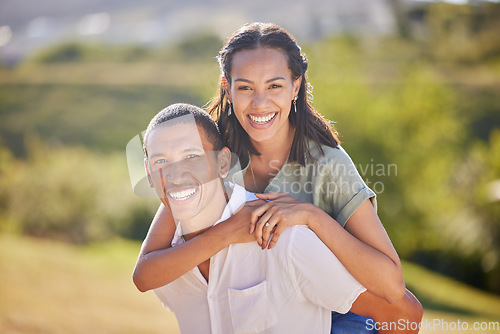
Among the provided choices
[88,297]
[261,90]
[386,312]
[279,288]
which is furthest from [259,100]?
[88,297]

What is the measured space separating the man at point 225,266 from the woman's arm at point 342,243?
0.15ft

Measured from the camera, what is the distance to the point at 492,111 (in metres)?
16.5

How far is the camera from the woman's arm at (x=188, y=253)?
2.13 meters

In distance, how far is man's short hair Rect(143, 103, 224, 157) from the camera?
226 centimetres

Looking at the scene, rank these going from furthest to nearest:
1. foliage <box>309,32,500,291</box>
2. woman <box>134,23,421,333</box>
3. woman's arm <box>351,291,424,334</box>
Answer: foliage <box>309,32,500,291</box> < woman's arm <box>351,291,424,334</box> < woman <box>134,23,421,333</box>

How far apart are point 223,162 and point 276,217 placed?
49 cm

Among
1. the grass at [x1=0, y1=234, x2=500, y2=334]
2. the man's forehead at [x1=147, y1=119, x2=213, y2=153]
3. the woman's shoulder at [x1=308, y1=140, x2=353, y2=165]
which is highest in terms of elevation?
the man's forehead at [x1=147, y1=119, x2=213, y2=153]

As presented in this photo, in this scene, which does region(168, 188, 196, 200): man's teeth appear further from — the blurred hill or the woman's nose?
the blurred hill

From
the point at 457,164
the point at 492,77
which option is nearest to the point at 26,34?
the point at 457,164

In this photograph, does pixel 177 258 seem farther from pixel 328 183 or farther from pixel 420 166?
pixel 420 166

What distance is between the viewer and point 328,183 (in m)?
2.53

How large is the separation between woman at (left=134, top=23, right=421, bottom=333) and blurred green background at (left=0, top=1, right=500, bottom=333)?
3404 millimetres

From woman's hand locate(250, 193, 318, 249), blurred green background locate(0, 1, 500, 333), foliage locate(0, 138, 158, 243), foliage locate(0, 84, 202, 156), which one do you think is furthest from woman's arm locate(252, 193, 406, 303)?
foliage locate(0, 84, 202, 156)

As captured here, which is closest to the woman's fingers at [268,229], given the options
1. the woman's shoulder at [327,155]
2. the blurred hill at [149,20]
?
the woman's shoulder at [327,155]
